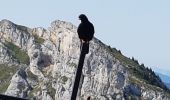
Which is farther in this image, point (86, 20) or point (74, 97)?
point (86, 20)

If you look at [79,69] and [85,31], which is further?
→ [85,31]

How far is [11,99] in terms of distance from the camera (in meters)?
9.77

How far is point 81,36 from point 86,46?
6.4 inches

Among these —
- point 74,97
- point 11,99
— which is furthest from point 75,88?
point 11,99

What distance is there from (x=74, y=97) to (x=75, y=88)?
239 millimetres

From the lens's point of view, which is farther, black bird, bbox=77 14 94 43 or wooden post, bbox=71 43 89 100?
black bird, bbox=77 14 94 43

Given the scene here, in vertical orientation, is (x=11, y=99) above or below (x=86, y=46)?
below

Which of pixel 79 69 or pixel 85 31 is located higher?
pixel 85 31

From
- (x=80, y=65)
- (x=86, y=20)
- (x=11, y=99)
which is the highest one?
(x=86, y=20)

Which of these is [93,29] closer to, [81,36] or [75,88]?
[81,36]

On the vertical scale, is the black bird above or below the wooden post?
above

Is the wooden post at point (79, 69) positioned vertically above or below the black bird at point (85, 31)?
below

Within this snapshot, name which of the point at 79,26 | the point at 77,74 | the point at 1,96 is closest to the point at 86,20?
the point at 79,26

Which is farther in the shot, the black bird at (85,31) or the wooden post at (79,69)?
the black bird at (85,31)
